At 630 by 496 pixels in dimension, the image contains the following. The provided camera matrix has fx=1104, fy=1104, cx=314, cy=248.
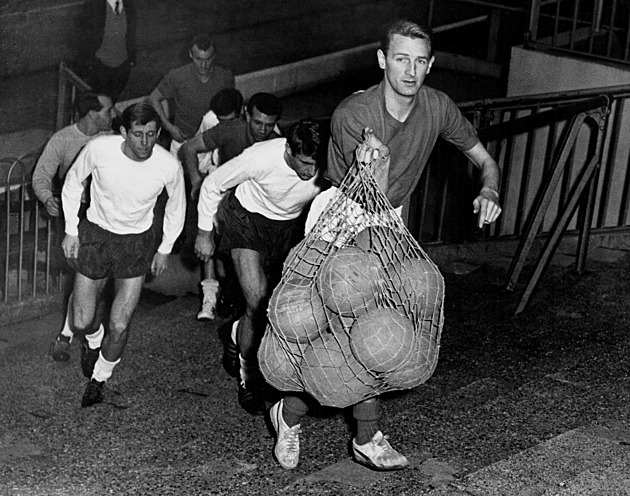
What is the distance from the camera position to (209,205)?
6.60 m

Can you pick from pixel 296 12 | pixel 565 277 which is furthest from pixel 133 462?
pixel 296 12

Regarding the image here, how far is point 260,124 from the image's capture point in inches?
308

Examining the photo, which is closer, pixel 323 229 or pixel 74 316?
pixel 323 229

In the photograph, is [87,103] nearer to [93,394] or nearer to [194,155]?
[194,155]

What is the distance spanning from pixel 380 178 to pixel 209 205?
169cm

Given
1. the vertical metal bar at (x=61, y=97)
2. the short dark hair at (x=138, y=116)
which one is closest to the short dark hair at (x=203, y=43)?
the vertical metal bar at (x=61, y=97)

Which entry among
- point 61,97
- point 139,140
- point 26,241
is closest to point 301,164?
point 139,140

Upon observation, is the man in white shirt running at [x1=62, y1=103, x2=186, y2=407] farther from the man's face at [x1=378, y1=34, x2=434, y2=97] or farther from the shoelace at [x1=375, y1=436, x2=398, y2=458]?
the shoelace at [x1=375, y1=436, x2=398, y2=458]

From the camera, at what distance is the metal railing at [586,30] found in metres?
11.2

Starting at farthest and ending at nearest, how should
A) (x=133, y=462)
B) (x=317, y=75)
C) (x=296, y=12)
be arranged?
(x=296, y=12) < (x=317, y=75) < (x=133, y=462)

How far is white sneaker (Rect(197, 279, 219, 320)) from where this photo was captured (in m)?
8.02

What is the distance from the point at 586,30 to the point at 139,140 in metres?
8.62

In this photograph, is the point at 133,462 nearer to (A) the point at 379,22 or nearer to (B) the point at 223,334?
(B) the point at 223,334

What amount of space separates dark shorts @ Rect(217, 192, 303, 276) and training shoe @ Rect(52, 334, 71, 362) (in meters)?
1.34
